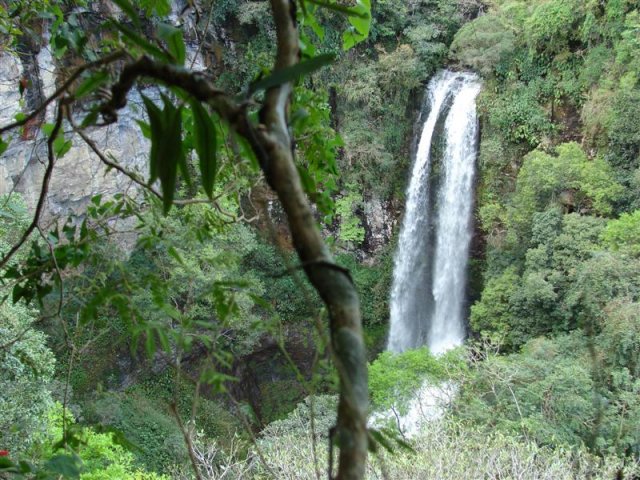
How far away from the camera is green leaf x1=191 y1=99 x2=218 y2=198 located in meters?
0.44

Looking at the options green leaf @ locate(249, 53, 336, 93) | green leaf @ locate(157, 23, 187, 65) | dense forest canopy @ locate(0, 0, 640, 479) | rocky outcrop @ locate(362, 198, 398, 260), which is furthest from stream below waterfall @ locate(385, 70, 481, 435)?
green leaf @ locate(249, 53, 336, 93)

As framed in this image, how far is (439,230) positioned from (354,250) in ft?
5.57

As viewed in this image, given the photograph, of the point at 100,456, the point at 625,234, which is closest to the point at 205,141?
the point at 100,456

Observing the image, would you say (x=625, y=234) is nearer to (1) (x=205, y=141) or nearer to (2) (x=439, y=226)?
(2) (x=439, y=226)

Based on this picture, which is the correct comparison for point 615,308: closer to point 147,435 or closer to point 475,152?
point 475,152

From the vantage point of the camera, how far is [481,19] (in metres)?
7.98

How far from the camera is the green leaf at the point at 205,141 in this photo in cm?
44

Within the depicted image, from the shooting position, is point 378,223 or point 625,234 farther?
point 378,223

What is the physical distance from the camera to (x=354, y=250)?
9703 millimetres

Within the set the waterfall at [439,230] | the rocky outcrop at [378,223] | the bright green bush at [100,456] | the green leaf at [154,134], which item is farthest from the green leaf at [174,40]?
the rocky outcrop at [378,223]

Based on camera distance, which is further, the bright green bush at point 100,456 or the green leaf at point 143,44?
the bright green bush at point 100,456

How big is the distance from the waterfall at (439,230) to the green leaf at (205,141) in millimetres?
8123

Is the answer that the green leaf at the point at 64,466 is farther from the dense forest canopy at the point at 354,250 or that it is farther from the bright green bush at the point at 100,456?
the bright green bush at the point at 100,456

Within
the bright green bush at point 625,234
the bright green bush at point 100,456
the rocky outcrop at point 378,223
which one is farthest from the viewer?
the rocky outcrop at point 378,223
